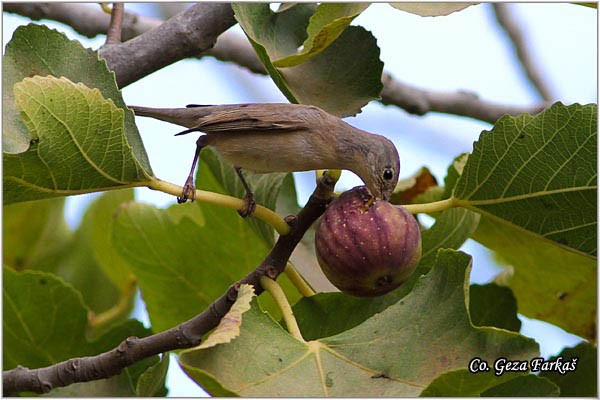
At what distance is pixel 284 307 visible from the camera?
7.76ft

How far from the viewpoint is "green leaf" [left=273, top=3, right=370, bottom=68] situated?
8.27 feet

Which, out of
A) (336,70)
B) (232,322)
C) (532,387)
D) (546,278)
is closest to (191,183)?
(336,70)

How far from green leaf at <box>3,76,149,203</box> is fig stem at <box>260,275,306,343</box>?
0.48m

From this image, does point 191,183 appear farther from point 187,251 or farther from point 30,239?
point 30,239

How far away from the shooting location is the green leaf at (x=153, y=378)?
7.98 ft

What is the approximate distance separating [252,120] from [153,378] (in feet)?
4.01

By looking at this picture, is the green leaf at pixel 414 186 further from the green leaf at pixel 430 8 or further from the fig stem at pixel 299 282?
the green leaf at pixel 430 8

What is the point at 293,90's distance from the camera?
9.33 ft

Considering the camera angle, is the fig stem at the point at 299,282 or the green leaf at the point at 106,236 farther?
the green leaf at the point at 106,236

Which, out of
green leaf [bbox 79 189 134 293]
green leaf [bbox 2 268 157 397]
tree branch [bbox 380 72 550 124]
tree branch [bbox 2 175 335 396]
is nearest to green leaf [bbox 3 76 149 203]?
tree branch [bbox 2 175 335 396]

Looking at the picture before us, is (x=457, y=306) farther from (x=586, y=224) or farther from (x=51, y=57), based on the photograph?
(x=51, y=57)

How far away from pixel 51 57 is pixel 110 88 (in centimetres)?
20

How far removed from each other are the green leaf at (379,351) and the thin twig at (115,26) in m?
1.31

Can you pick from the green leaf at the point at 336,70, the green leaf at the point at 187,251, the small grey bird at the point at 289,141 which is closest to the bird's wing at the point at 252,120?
the small grey bird at the point at 289,141
